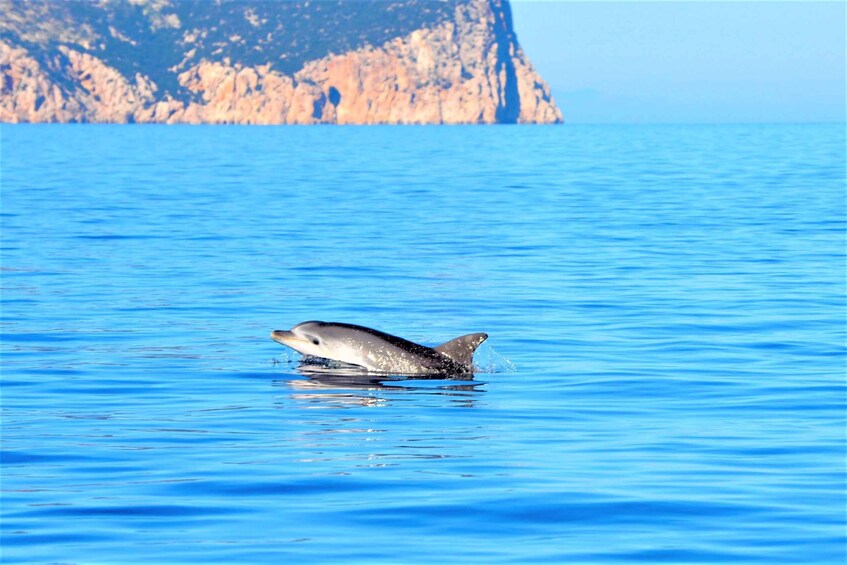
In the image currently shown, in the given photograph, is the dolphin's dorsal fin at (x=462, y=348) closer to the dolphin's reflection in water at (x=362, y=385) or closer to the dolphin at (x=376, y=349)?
the dolphin at (x=376, y=349)

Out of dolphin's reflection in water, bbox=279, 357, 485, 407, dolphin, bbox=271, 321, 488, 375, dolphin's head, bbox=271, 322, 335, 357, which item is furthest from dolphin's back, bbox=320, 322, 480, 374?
dolphin's head, bbox=271, 322, 335, 357

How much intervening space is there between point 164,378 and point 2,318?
5.86 meters

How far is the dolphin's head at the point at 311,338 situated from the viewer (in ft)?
51.0

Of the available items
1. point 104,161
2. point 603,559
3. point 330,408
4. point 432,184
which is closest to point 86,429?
point 330,408

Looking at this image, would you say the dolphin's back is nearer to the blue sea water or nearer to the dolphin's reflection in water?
the dolphin's reflection in water

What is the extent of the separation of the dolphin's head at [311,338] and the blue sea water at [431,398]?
1.15 ft

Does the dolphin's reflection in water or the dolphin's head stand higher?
the dolphin's head

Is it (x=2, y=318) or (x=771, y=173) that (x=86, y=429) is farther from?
(x=771, y=173)

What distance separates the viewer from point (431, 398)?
45.2ft

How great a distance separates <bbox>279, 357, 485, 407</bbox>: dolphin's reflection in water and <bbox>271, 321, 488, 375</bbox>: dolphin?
0.40 feet

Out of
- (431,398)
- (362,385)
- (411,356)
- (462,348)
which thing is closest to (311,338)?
(411,356)

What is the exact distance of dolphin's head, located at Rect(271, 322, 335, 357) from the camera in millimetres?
15547

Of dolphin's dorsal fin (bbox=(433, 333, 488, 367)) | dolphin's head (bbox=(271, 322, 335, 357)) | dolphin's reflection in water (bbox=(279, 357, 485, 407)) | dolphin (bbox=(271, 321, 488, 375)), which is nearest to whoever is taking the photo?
dolphin's reflection in water (bbox=(279, 357, 485, 407))

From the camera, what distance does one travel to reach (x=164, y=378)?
590 inches
